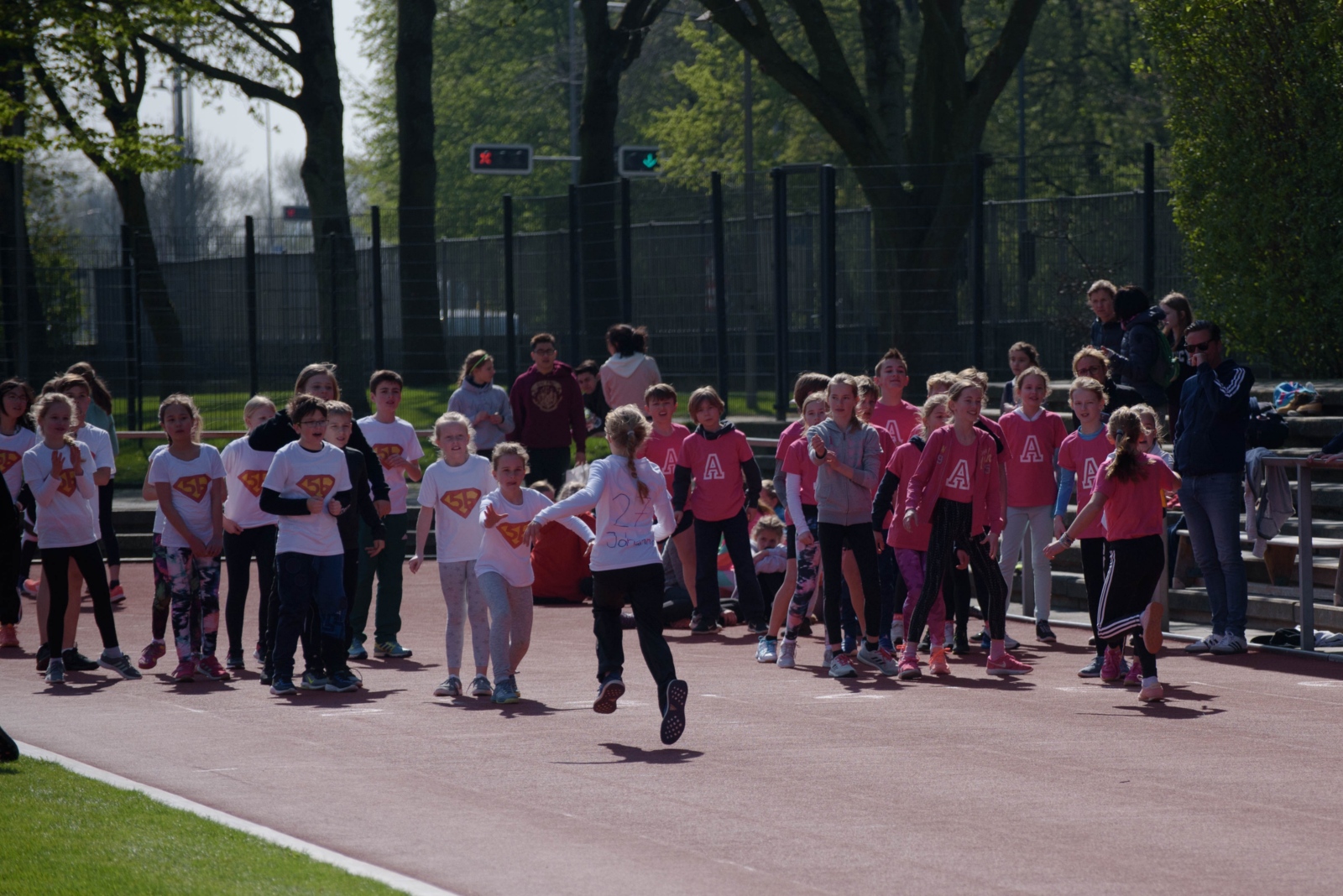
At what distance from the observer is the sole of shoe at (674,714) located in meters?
8.39

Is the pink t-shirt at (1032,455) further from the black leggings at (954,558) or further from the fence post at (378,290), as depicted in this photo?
the fence post at (378,290)

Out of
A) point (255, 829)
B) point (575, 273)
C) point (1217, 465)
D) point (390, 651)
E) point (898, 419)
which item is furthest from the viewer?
point (575, 273)

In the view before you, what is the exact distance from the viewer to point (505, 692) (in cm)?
982

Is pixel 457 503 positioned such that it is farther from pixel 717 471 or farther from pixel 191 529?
pixel 717 471

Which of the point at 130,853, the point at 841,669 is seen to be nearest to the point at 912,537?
the point at 841,669

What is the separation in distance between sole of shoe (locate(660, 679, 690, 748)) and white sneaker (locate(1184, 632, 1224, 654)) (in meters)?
4.64

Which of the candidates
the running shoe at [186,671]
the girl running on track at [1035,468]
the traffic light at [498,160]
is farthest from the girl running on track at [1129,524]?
the traffic light at [498,160]

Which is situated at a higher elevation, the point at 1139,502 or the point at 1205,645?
the point at 1139,502

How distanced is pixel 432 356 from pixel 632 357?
223 inches

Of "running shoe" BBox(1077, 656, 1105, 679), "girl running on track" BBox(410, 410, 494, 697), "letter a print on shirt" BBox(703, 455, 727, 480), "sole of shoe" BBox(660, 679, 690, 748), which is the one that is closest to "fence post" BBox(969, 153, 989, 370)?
"letter a print on shirt" BBox(703, 455, 727, 480)

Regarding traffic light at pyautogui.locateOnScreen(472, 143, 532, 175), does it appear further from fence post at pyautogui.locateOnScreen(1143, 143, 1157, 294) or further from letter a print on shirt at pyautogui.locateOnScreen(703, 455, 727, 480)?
letter a print on shirt at pyautogui.locateOnScreen(703, 455, 727, 480)

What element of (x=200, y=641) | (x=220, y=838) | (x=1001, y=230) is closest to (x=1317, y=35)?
(x=1001, y=230)

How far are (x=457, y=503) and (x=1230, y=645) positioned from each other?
5042mm

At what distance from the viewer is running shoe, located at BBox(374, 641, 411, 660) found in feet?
39.4
